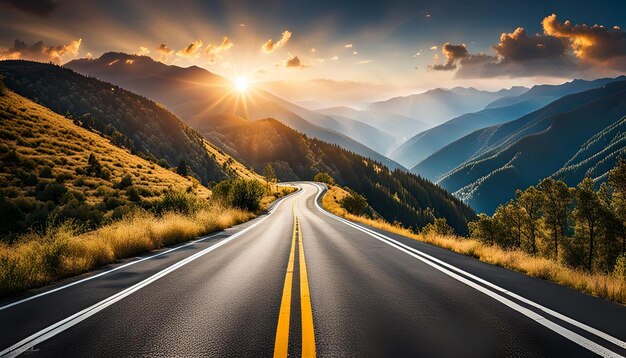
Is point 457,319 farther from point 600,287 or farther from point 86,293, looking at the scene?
point 86,293

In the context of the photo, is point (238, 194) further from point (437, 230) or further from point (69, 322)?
point (437, 230)

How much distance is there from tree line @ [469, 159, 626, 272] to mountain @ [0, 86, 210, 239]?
41.7 meters

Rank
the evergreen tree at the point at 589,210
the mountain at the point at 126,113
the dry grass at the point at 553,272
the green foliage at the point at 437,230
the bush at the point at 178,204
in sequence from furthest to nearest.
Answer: the mountain at the point at 126,113
the evergreen tree at the point at 589,210
the bush at the point at 178,204
the green foliage at the point at 437,230
the dry grass at the point at 553,272

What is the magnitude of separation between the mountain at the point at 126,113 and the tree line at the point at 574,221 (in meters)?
71.2

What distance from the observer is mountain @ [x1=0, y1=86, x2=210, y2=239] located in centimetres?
1927

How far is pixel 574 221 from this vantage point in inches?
1556

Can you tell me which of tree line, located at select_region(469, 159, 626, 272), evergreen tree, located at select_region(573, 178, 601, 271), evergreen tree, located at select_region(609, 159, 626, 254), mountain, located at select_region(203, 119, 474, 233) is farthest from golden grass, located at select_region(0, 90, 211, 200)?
mountain, located at select_region(203, 119, 474, 233)

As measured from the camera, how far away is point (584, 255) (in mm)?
39438

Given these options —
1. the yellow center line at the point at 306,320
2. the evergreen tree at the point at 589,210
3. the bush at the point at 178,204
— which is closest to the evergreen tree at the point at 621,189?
the evergreen tree at the point at 589,210

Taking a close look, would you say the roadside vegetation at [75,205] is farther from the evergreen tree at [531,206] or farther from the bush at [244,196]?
the evergreen tree at [531,206]

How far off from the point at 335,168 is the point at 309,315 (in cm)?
17253

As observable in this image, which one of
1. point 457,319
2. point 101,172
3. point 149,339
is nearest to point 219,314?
point 149,339

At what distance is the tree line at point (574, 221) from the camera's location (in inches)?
1403

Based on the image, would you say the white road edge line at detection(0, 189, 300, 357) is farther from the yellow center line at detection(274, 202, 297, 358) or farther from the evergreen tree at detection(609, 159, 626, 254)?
the evergreen tree at detection(609, 159, 626, 254)
